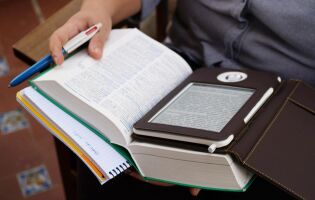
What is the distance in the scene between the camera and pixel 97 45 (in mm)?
762

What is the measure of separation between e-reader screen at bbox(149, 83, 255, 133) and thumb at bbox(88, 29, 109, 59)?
16 centimetres

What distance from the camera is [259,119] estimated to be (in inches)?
25.1

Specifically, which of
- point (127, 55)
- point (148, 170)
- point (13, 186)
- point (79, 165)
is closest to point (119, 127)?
point (148, 170)

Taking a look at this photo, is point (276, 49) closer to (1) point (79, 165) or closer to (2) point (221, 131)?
(2) point (221, 131)

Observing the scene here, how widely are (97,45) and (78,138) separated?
183 mm

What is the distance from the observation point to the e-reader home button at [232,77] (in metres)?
0.74

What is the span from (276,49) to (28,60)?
0.47m

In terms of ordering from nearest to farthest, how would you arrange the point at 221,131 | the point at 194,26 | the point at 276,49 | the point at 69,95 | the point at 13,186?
the point at 221,131, the point at 69,95, the point at 276,49, the point at 194,26, the point at 13,186

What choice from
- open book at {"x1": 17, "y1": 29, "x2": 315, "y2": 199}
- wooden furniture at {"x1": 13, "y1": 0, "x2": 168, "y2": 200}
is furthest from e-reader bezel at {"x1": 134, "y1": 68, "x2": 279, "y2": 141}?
wooden furniture at {"x1": 13, "y1": 0, "x2": 168, "y2": 200}

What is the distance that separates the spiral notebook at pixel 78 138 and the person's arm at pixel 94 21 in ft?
0.26

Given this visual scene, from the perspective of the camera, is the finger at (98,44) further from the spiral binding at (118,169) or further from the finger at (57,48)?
the spiral binding at (118,169)

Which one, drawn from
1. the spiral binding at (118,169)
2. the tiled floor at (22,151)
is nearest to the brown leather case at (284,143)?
the spiral binding at (118,169)

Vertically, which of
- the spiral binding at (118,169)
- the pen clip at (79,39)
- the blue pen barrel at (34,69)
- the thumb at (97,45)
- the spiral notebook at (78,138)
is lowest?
the spiral binding at (118,169)

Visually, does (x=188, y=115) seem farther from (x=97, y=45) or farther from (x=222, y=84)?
(x=97, y=45)
